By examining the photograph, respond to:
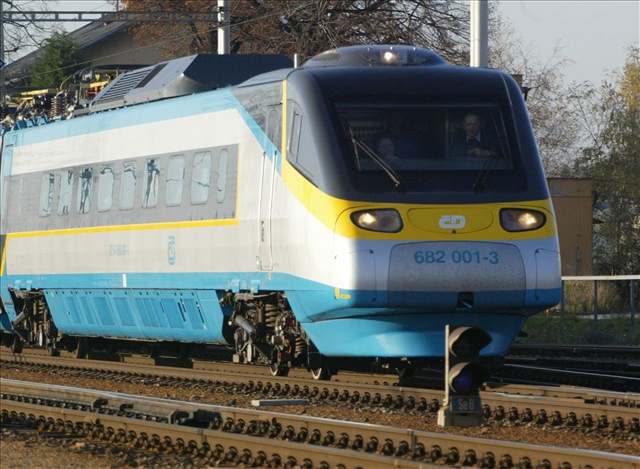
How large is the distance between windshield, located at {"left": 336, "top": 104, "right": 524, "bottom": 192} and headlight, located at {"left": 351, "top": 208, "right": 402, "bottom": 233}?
28 centimetres

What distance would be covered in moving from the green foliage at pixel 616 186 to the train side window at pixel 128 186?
31036mm

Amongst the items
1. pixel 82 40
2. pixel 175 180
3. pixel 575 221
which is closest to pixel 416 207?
pixel 175 180

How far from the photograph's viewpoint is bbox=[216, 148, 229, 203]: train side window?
1617 cm

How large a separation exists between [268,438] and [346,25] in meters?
33.7

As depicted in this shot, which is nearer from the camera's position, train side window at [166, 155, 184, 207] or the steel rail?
the steel rail

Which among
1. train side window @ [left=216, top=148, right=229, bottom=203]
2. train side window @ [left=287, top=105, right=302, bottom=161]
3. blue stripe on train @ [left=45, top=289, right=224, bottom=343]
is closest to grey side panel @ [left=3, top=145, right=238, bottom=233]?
train side window @ [left=216, top=148, right=229, bottom=203]

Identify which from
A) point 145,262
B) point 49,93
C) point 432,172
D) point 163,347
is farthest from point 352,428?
point 49,93

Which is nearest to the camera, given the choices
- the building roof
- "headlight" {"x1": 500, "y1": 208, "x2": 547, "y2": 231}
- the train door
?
"headlight" {"x1": 500, "y1": 208, "x2": 547, "y2": 231}

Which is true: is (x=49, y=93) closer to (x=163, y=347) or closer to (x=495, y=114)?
(x=163, y=347)

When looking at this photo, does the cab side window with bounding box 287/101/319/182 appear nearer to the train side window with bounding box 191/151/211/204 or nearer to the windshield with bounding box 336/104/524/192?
the windshield with bounding box 336/104/524/192

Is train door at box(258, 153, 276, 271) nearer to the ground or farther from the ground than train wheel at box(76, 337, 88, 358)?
farther from the ground

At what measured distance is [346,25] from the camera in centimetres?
4431

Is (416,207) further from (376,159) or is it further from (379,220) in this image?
(376,159)

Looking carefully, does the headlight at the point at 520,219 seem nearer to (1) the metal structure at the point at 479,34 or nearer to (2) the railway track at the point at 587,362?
(2) the railway track at the point at 587,362
